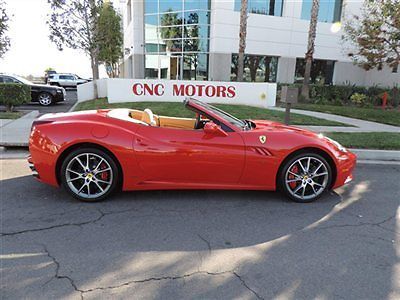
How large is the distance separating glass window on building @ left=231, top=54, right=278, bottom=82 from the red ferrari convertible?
18733 mm

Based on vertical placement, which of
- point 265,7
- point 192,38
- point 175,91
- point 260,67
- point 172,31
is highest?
point 265,7

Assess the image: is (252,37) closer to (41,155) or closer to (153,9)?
(153,9)

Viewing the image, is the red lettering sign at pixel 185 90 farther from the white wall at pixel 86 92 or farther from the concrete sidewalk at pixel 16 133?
the white wall at pixel 86 92

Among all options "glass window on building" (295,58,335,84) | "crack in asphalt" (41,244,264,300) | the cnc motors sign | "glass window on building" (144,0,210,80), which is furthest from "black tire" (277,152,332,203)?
"glass window on building" (295,58,335,84)

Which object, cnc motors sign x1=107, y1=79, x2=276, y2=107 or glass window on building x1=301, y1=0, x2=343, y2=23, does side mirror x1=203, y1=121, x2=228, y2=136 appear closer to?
cnc motors sign x1=107, y1=79, x2=276, y2=107

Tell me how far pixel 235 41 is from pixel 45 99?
12.1 m

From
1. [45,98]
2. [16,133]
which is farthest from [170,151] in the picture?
[45,98]

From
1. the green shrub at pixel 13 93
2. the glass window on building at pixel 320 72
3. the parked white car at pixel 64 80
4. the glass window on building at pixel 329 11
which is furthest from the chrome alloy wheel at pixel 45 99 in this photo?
the parked white car at pixel 64 80

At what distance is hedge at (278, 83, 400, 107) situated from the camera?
56.4 ft

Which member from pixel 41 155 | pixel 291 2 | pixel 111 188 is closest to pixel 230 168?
pixel 111 188

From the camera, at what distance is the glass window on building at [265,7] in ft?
69.2

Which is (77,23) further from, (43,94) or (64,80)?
(64,80)

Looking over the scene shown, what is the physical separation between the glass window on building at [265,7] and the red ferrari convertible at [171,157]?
18.9 meters

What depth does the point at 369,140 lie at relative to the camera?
305 inches
